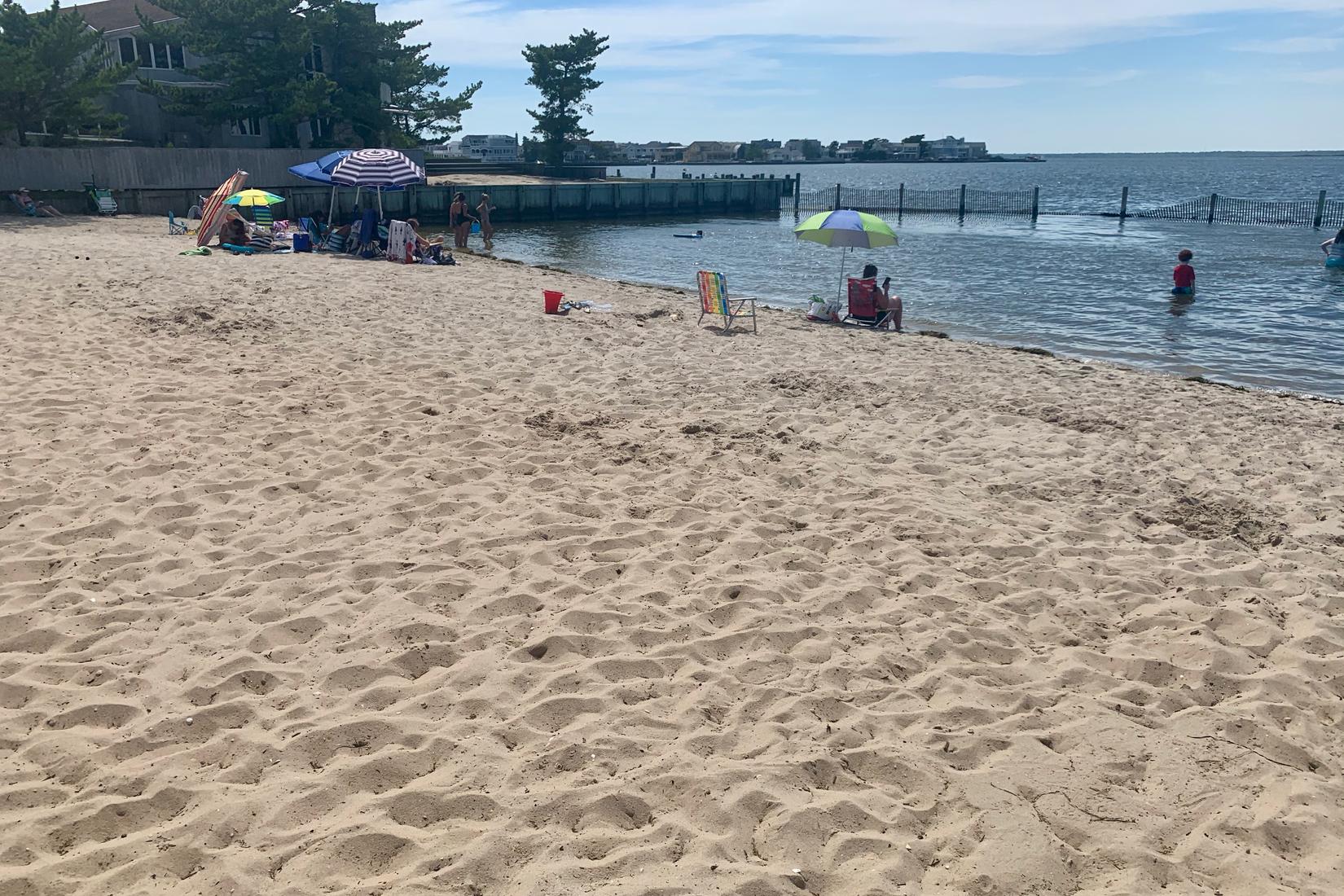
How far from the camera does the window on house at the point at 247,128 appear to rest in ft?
139

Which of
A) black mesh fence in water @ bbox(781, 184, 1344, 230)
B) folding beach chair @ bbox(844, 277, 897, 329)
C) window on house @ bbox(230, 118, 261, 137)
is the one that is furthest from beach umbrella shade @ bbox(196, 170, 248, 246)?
black mesh fence in water @ bbox(781, 184, 1344, 230)

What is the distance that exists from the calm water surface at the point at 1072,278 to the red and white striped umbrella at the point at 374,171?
6565 millimetres

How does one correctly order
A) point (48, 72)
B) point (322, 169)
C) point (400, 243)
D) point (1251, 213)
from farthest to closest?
point (1251, 213), point (48, 72), point (322, 169), point (400, 243)

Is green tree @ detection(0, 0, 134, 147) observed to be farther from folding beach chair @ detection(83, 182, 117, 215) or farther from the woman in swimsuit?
the woman in swimsuit

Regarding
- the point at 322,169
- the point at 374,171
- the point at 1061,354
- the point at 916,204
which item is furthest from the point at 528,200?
the point at 1061,354

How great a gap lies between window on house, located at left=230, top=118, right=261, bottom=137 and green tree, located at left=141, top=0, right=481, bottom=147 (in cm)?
78


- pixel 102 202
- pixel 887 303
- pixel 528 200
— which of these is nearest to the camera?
pixel 887 303

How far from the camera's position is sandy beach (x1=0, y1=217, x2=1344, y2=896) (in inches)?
121

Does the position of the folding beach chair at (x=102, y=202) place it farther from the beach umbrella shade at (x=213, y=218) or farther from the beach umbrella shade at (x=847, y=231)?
the beach umbrella shade at (x=847, y=231)

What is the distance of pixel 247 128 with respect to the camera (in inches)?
1699

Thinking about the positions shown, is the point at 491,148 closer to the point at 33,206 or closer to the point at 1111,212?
the point at 1111,212

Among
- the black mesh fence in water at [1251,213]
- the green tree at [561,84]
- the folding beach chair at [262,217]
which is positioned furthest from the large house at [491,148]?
the folding beach chair at [262,217]

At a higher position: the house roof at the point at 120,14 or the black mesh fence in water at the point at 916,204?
the house roof at the point at 120,14

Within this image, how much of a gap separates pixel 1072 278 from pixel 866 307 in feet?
42.9
